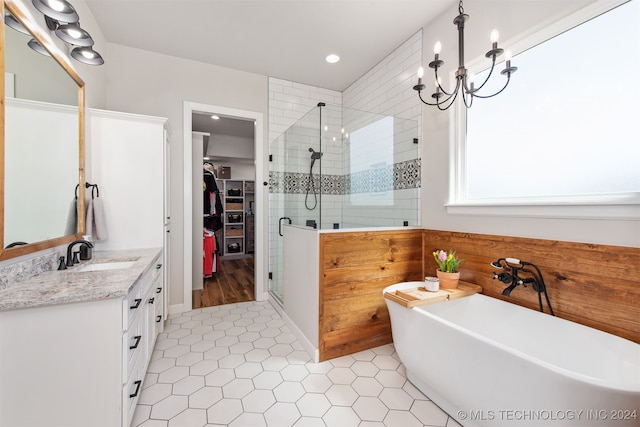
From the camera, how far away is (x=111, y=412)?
3.83 ft

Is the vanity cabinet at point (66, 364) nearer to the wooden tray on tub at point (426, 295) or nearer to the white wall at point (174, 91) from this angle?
the wooden tray on tub at point (426, 295)

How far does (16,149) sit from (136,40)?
2.00 meters

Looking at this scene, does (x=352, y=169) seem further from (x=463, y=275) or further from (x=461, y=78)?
(x=463, y=275)

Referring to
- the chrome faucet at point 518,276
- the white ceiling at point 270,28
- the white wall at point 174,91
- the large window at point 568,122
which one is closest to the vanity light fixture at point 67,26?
the white ceiling at point 270,28

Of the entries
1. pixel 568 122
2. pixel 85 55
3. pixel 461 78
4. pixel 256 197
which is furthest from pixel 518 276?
pixel 85 55

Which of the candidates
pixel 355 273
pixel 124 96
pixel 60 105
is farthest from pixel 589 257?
pixel 124 96

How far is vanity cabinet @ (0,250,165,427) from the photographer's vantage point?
105 cm

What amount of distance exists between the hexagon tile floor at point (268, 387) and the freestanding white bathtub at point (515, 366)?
0.26m

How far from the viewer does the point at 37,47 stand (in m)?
1.48

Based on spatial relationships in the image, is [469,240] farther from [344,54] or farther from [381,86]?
[344,54]

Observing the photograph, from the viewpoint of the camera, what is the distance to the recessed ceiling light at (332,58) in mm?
2906

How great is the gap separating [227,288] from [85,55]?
3.00 metres

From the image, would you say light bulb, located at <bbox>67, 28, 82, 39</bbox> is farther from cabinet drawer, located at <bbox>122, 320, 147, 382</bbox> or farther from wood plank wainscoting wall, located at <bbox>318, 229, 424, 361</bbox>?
wood plank wainscoting wall, located at <bbox>318, 229, 424, 361</bbox>

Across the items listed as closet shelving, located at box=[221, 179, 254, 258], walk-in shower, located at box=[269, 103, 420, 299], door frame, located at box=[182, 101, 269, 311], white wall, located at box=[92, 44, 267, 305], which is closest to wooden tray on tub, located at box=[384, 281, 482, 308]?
walk-in shower, located at box=[269, 103, 420, 299]
